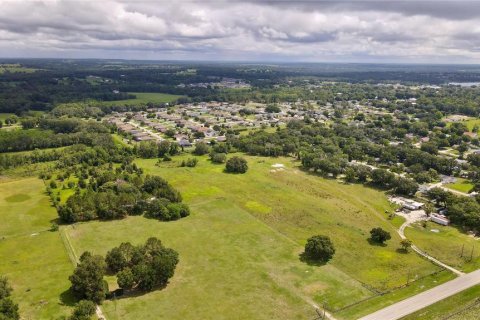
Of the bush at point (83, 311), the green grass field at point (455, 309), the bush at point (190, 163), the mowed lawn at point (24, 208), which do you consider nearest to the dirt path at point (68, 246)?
the mowed lawn at point (24, 208)

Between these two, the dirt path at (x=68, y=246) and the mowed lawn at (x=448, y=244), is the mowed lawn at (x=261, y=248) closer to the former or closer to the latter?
the dirt path at (x=68, y=246)

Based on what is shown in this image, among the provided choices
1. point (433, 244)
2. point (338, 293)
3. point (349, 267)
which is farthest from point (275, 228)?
point (433, 244)

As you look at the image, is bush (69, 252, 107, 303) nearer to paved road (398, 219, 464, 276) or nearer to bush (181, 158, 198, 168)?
paved road (398, 219, 464, 276)

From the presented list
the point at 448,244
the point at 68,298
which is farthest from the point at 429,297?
the point at 68,298

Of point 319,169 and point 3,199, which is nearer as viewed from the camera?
point 3,199

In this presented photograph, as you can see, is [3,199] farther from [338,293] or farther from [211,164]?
[338,293]
